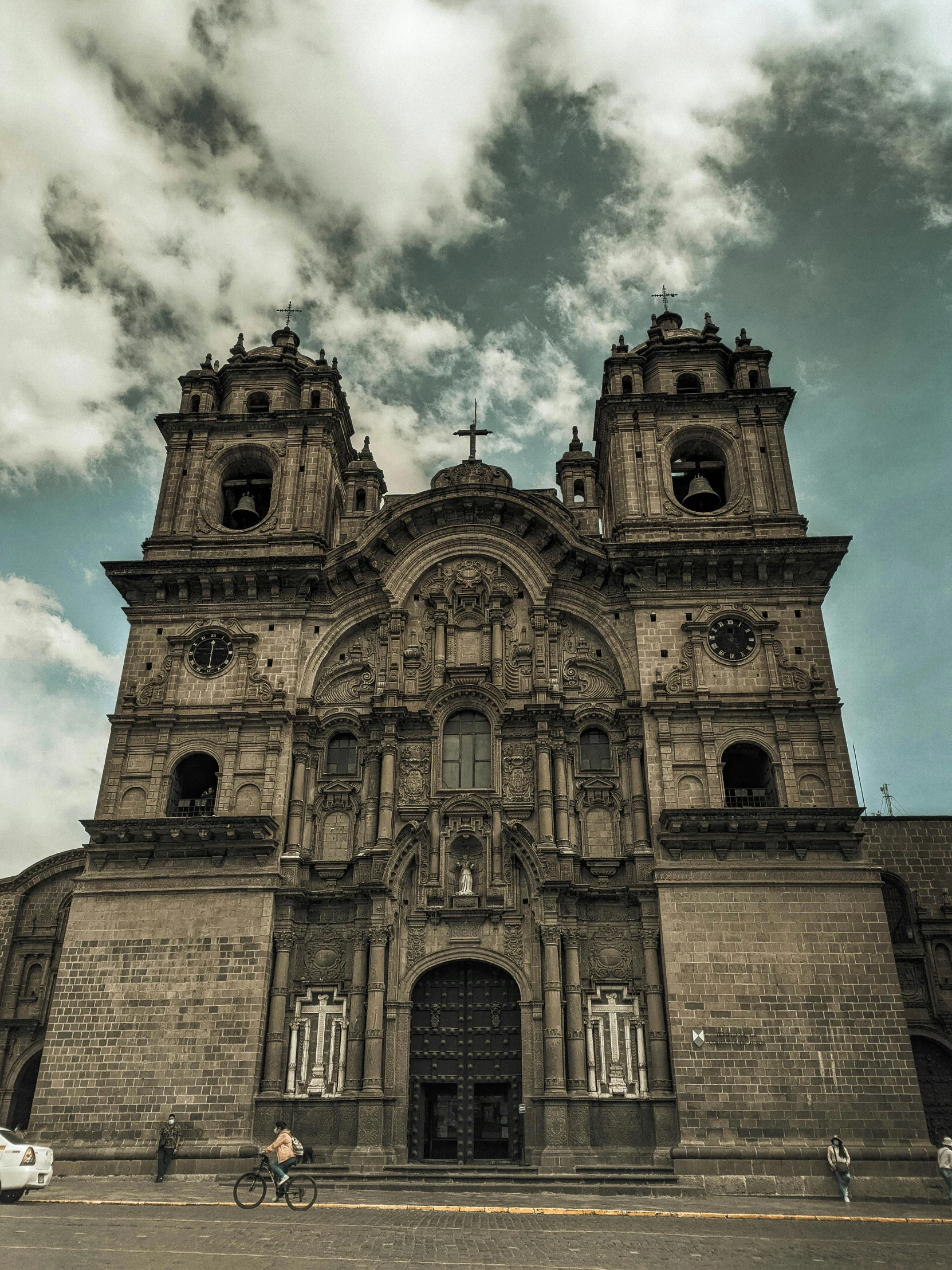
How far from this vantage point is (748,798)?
28.3 m

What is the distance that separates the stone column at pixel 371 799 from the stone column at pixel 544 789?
4757mm

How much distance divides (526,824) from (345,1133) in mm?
9285

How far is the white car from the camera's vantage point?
19.4 metres

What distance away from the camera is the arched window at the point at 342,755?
2970 centimetres

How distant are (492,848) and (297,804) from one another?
5.92 m

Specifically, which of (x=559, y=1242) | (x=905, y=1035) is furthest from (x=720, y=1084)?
(x=559, y=1242)

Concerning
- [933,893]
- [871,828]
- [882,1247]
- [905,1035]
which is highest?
[871,828]

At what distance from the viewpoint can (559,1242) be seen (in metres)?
16.4

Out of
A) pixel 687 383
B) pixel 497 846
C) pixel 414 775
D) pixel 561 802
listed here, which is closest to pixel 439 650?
pixel 414 775

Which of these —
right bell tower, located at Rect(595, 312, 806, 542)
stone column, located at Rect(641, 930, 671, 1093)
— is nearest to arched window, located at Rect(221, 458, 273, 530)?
right bell tower, located at Rect(595, 312, 806, 542)

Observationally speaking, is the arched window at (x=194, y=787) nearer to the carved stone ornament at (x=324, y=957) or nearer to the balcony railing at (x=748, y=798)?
the carved stone ornament at (x=324, y=957)

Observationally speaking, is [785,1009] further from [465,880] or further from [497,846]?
Result: [465,880]

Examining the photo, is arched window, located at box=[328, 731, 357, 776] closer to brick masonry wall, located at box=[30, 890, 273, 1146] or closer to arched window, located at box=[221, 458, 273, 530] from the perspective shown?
brick masonry wall, located at box=[30, 890, 273, 1146]

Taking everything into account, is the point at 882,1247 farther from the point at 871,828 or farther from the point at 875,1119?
the point at 871,828
